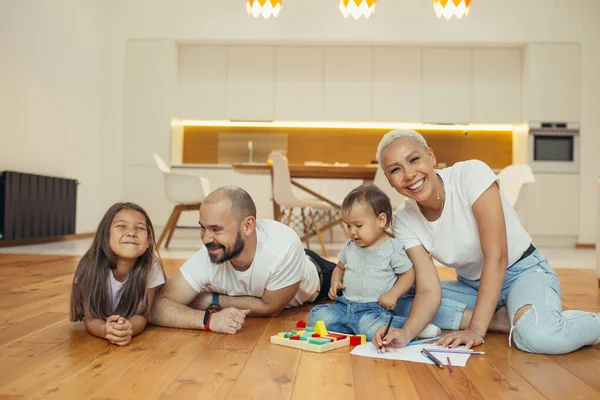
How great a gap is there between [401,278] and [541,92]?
606 cm

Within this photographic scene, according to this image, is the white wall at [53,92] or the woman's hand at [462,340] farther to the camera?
the white wall at [53,92]

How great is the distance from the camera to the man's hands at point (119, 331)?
70.9 inches

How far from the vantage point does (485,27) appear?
24.0 ft

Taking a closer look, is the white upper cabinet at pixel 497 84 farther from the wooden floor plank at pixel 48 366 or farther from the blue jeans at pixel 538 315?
the wooden floor plank at pixel 48 366

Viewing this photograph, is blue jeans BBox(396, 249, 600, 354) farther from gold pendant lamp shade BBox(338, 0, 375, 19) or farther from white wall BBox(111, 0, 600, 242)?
white wall BBox(111, 0, 600, 242)

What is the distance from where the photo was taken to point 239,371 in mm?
1518

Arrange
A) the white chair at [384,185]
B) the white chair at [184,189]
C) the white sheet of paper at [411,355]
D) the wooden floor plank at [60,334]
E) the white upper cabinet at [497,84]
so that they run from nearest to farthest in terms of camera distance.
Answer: the white sheet of paper at [411,355]
the wooden floor plank at [60,334]
the white chair at [384,185]
the white chair at [184,189]
the white upper cabinet at [497,84]

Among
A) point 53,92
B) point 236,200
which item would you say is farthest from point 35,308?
point 53,92

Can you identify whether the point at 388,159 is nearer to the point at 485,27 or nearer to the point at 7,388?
the point at 7,388

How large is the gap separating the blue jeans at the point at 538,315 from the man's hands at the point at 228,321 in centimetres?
69

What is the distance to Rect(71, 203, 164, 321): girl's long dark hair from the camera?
1.93 m

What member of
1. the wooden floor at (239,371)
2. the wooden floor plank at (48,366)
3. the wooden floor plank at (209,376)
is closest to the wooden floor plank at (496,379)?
the wooden floor at (239,371)

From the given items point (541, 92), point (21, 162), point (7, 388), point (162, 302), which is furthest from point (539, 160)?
point (7, 388)

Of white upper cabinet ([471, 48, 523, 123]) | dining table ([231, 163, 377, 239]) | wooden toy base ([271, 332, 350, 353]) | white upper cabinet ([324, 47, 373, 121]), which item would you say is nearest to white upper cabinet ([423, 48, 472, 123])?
white upper cabinet ([471, 48, 523, 123])
